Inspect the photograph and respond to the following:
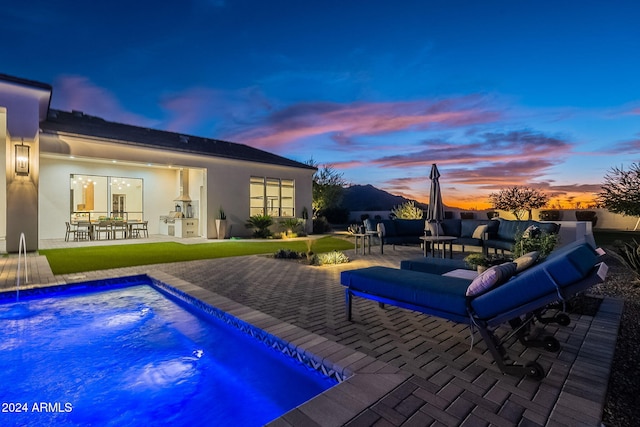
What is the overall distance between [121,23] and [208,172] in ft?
19.4

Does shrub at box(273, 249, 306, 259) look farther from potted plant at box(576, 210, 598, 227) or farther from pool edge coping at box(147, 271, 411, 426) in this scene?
potted plant at box(576, 210, 598, 227)

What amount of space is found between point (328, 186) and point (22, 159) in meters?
18.7

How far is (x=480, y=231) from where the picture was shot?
809 cm

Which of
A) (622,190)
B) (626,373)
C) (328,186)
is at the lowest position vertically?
(626,373)

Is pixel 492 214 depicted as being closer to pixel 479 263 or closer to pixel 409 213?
pixel 409 213

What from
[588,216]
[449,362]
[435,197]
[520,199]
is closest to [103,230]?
[435,197]

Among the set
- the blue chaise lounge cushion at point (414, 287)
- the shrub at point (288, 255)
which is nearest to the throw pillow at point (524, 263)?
the blue chaise lounge cushion at point (414, 287)

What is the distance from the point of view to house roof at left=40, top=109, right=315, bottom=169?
10906mm

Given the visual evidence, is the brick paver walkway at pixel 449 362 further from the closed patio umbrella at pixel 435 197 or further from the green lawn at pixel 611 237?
the green lawn at pixel 611 237

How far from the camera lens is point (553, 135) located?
1448 centimetres

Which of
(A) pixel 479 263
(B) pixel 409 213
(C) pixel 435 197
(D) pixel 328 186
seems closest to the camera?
(A) pixel 479 263

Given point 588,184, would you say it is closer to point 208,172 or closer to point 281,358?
point 208,172

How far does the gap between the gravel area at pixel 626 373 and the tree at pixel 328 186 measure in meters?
20.0

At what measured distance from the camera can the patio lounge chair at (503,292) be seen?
2018 millimetres
